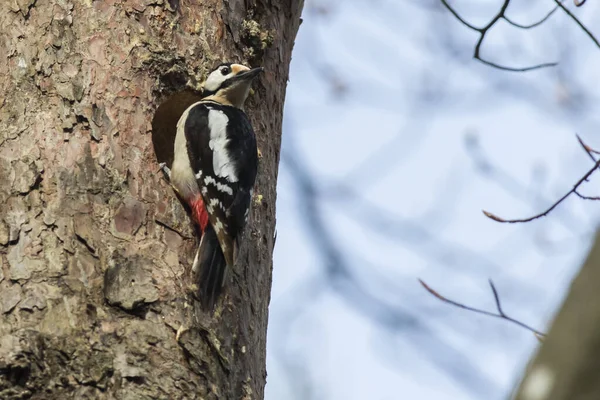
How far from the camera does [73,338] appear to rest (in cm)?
271

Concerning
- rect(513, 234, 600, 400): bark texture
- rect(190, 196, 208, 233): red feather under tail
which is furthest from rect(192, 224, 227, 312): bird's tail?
rect(513, 234, 600, 400): bark texture

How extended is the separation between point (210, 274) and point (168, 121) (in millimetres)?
1353

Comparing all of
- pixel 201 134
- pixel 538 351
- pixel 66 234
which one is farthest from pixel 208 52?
pixel 538 351

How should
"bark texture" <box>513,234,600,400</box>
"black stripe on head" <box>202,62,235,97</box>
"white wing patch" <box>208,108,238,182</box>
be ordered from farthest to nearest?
"white wing patch" <box>208,108,238,182</box>
"black stripe on head" <box>202,62,235,97</box>
"bark texture" <box>513,234,600,400</box>

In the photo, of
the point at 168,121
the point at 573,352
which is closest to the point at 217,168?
the point at 168,121

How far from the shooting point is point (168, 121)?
4.20 m

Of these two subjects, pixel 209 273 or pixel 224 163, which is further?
pixel 224 163

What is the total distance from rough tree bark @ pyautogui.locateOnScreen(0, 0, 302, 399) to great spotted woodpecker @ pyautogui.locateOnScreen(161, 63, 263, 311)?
7 cm

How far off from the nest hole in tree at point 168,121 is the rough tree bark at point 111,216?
39 mm

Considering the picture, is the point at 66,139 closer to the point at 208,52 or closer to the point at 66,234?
the point at 66,234

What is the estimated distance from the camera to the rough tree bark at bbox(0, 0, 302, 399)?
272cm

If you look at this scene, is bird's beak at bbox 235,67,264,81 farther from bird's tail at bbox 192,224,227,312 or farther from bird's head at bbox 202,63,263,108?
bird's tail at bbox 192,224,227,312

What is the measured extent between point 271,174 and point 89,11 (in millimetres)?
1006

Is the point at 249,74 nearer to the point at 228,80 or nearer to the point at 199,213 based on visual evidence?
the point at 228,80
